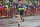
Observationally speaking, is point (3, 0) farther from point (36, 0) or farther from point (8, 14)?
point (36, 0)

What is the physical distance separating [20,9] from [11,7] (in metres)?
5.62

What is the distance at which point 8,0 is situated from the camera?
15.3 m

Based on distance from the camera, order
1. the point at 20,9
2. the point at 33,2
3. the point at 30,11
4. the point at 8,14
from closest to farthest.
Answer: the point at 20,9 → the point at 8,14 → the point at 30,11 → the point at 33,2

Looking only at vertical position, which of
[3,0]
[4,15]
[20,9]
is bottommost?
[4,15]

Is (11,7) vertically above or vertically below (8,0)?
below

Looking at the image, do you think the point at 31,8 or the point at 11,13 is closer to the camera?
the point at 11,13

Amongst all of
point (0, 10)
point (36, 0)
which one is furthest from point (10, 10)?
point (36, 0)

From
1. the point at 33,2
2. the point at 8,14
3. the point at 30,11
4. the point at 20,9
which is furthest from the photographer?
the point at 33,2

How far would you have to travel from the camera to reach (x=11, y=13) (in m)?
12.2

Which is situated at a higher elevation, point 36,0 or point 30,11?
point 36,0

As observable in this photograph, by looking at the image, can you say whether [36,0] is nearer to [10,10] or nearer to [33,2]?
[33,2]

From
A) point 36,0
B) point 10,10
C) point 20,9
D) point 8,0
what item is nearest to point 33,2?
point 36,0

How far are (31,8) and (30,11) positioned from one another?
0.91 m

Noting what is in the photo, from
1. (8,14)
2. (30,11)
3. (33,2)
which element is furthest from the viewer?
(33,2)
